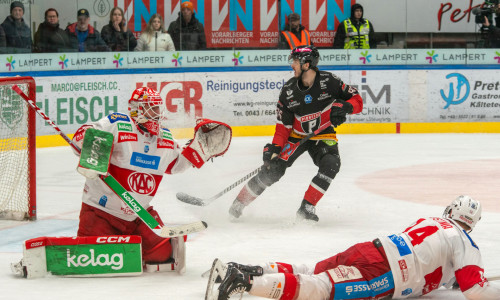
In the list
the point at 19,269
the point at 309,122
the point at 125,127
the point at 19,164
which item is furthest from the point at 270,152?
the point at 19,269

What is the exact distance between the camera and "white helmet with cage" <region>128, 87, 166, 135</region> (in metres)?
4.50

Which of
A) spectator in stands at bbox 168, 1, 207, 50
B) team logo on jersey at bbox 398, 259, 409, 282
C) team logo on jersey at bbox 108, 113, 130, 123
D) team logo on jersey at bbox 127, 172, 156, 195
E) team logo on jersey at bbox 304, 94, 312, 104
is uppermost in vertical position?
spectator in stands at bbox 168, 1, 207, 50

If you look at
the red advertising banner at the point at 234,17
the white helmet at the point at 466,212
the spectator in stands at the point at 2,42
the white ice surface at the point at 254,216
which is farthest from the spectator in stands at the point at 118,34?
the white helmet at the point at 466,212

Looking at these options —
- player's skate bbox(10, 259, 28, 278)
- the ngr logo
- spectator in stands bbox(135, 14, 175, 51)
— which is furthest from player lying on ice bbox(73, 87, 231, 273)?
the ngr logo

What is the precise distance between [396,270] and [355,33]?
820 cm

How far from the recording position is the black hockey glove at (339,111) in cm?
589

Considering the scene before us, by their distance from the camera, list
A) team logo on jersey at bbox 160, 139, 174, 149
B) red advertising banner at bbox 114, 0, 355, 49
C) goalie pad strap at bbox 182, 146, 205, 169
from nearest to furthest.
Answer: team logo on jersey at bbox 160, 139, 174, 149
goalie pad strap at bbox 182, 146, 205, 169
red advertising banner at bbox 114, 0, 355, 49

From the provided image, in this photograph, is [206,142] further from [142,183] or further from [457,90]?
[457,90]

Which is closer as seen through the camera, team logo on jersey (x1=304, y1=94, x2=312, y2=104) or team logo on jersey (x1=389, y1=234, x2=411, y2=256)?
team logo on jersey (x1=389, y1=234, x2=411, y2=256)

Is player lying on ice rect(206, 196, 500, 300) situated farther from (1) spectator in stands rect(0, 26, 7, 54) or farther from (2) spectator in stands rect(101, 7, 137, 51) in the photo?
(2) spectator in stands rect(101, 7, 137, 51)

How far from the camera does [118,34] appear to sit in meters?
10.6

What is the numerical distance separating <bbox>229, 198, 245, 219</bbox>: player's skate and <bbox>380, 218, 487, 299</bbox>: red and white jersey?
2.46 meters

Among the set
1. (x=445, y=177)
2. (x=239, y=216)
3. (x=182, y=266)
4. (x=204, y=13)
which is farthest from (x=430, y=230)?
(x=204, y=13)

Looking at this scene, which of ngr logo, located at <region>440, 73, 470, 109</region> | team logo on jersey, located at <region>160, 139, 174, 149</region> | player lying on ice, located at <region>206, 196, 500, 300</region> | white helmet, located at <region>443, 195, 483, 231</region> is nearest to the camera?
player lying on ice, located at <region>206, 196, 500, 300</region>
